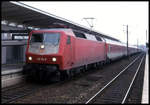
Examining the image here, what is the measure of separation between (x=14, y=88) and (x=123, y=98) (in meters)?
5.28

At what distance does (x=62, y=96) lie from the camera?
9945 millimetres

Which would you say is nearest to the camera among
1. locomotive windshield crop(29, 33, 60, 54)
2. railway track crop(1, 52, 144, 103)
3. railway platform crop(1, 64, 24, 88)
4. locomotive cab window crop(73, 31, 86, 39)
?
railway track crop(1, 52, 144, 103)

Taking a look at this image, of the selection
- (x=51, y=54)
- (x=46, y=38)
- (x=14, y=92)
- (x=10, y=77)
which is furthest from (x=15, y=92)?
(x=46, y=38)

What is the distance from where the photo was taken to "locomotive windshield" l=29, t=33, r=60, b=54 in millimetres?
12242

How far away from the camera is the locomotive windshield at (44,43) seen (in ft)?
40.2

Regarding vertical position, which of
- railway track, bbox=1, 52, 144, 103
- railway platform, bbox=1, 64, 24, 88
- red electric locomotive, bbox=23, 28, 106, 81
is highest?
red electric locomotive, bbox=23, 28, 106, 81

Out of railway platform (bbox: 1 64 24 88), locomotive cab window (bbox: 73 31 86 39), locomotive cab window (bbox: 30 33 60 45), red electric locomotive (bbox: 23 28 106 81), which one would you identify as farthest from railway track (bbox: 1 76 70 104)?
locomotive cab window (bbox: 73 31 86 39)

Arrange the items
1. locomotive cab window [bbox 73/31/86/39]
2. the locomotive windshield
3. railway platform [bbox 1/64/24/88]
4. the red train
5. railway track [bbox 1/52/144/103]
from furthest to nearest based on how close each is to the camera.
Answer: locomotive cab window [bbox 73/31/86/39] → the locomotive windshield → the red train → railway platform [bbox 1/64/24/88] → railway track [bbox 1/52/144/103]

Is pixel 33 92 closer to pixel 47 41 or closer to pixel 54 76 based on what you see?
pixel 54 76

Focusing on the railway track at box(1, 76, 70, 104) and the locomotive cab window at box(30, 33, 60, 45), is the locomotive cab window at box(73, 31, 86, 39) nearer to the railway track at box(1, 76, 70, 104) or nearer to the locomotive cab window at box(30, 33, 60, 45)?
the locomotive cab window at box(30, 33, 60, 45)

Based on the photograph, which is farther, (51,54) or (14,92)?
(51,54)

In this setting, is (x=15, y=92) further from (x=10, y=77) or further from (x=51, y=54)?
(x=51, y=54)

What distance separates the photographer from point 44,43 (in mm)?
12508

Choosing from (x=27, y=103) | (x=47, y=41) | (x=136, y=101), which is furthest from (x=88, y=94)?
(x=47, y=41)
